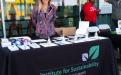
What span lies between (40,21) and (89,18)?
8.67 ft

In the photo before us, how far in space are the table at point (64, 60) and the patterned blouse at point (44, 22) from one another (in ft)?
3.34

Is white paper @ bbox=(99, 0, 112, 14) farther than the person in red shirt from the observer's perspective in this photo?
Yes

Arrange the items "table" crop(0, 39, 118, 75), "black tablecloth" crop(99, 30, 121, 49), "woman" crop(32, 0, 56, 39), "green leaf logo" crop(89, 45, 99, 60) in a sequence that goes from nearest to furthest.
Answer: "table" crop(0, 39, 118, 75), "green leaf logo" crop(89, 45, 99, 60), "woman" crop(32, 0, 56, 39), "black tablecloth" crop(99, 30, 121, 49)

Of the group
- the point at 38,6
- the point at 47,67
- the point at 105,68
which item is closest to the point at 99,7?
the point at 38,6

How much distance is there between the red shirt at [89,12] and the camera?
6582 millimetres

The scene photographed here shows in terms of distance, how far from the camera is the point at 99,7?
24.9ft

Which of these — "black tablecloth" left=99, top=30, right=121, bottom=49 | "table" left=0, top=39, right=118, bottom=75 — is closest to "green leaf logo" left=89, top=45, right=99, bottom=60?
"table" left=0, top=39, right=118, bottom=75

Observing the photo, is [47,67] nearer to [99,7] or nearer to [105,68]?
[105,68]

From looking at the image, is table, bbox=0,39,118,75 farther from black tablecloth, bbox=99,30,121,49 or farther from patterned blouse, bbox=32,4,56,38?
black tablecloth, bbox=99,30,121,49

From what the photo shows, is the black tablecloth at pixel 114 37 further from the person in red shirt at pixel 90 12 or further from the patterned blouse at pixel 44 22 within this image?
the person in red shirt at pixel 90 12

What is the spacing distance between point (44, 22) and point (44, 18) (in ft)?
0.20

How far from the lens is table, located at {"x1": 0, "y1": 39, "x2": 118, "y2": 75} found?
9.45ft

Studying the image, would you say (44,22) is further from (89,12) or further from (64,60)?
(89,12)

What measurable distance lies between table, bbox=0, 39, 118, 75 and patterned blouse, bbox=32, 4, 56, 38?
1.02 metres
